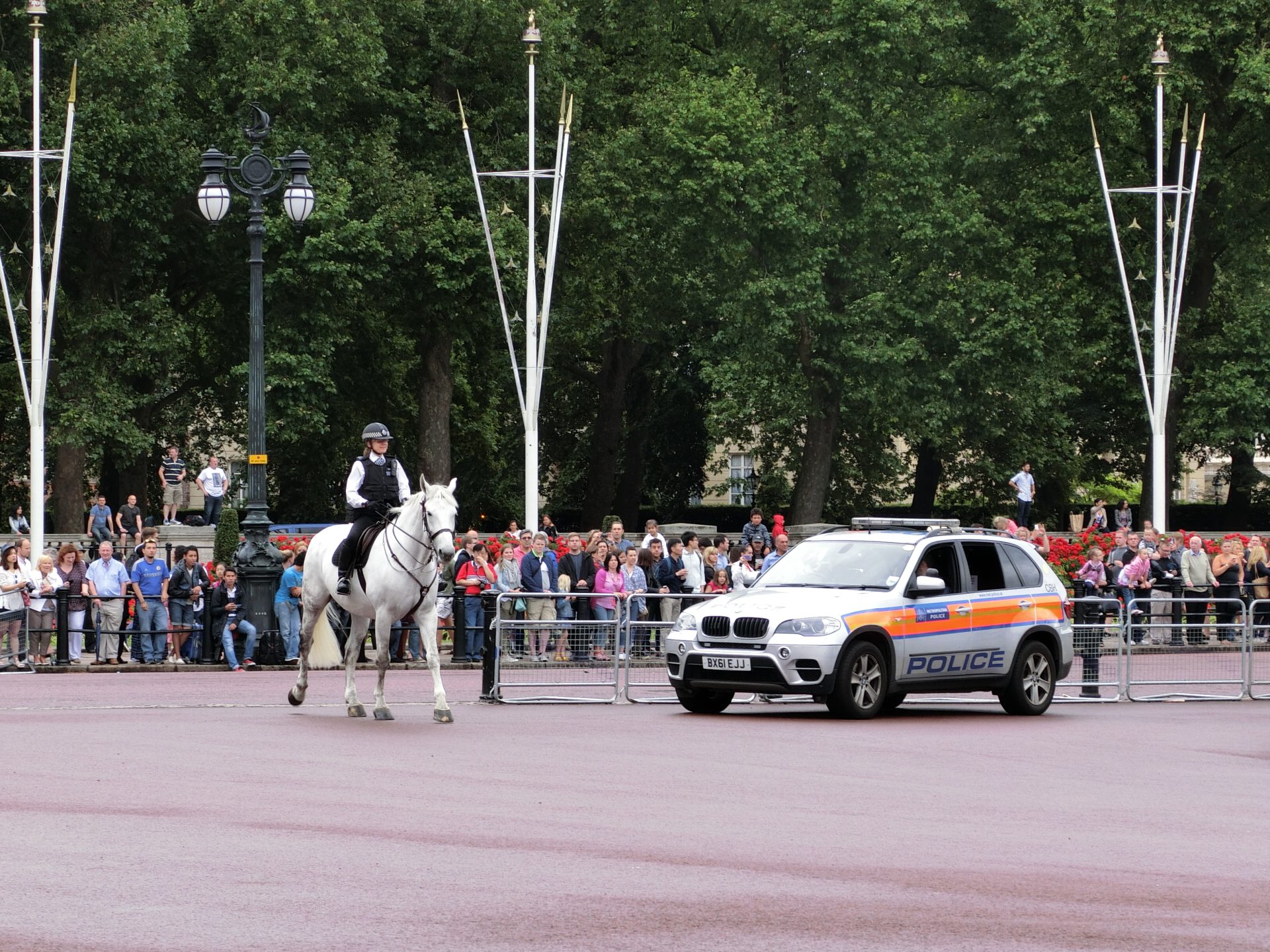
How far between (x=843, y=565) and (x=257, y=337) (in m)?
10.5

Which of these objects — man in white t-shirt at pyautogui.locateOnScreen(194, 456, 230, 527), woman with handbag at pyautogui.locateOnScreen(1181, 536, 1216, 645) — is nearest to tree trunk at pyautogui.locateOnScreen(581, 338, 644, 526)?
man in white t-shirt at pyautogui.locateOnScreen(194, 456, 230, 527)

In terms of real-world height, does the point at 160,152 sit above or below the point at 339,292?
above

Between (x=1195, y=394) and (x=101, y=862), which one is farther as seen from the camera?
(x=1195, y=394)

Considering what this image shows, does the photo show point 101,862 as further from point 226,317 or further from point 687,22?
point 687,22

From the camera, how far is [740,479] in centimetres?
6169

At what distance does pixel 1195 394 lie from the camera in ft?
165

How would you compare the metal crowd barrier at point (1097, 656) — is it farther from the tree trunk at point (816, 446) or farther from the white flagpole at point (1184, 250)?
the tree trunk at point (816, 446)

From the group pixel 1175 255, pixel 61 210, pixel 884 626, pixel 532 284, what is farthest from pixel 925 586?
pixel 1175 255

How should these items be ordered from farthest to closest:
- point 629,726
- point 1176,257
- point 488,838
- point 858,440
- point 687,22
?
point 858,440, point 687,22, point 1176,257, point 629,726, point 488,838

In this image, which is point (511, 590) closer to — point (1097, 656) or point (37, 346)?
point (1097, 656)

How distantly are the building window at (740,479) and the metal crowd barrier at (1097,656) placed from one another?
36.9m

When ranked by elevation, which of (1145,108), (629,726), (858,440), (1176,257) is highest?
(1145,108)

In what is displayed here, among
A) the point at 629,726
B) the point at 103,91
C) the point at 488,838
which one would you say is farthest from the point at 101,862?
the point at 103,91

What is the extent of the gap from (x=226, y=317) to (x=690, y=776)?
37.8 meters
